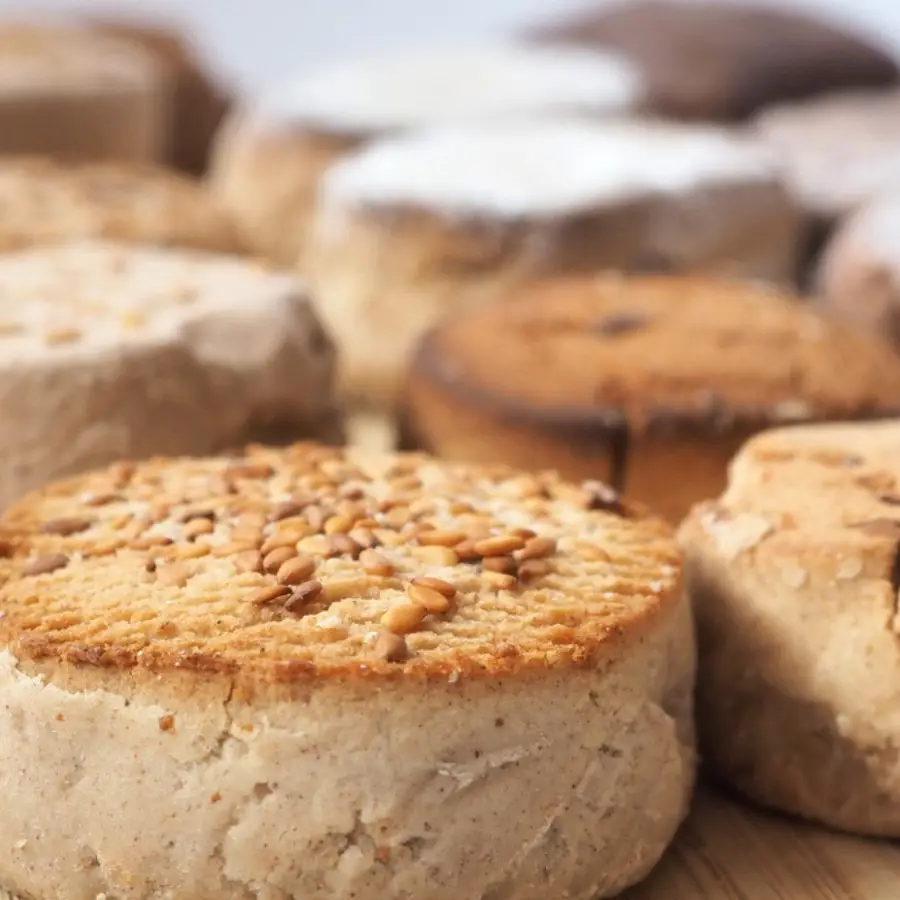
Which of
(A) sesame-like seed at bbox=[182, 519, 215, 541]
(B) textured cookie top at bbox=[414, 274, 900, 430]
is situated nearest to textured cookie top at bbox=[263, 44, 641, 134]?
(B) textured cookie top at bbox=[414, 274, 900, 430]

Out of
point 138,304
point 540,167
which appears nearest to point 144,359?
point 138,304

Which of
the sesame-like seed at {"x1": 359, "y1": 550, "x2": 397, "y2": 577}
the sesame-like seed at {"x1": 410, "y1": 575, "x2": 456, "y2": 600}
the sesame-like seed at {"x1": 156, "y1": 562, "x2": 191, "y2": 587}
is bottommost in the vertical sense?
the sesame-like seed at {"x1": 156, "y1": 562, "x2": 191, "y2": 587}

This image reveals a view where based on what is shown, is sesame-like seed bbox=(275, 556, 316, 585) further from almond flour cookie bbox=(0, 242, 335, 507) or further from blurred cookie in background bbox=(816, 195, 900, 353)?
blurred cookie in background bbox=(816, 195, 900, 353)

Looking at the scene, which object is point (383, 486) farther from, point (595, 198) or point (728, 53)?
point (728, 53)

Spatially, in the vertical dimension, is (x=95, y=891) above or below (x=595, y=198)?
below

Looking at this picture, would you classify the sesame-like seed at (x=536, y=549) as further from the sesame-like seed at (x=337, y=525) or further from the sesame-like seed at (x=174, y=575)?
the sesame-like seed at (x=174, y=575)

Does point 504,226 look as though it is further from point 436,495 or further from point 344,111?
point 436,495

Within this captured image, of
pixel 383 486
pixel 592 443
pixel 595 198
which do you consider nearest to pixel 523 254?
pixel 595 198
